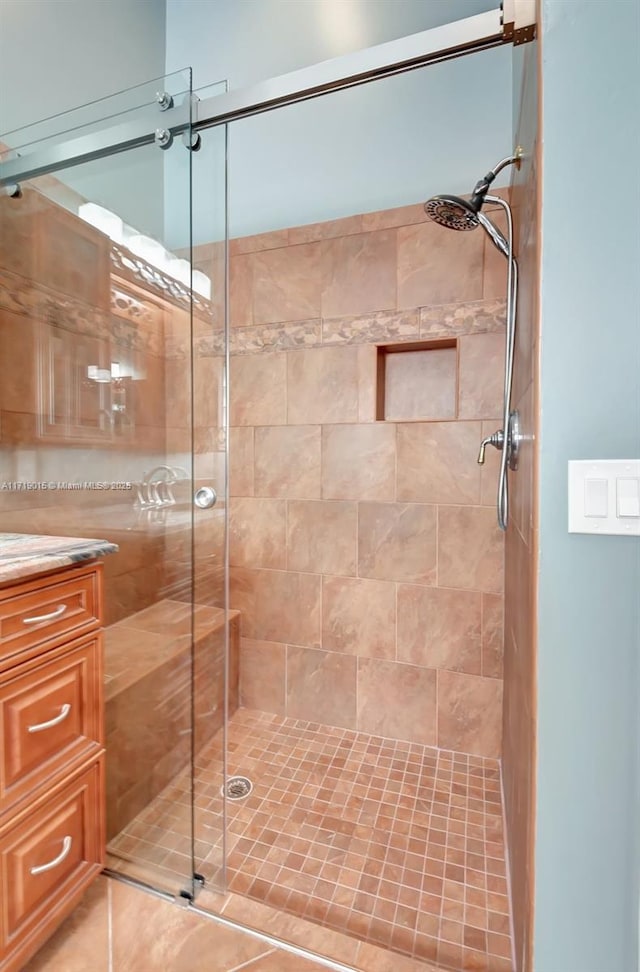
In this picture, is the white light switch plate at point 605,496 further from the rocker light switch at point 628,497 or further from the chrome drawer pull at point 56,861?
the chrome drawer pull at point 56,861

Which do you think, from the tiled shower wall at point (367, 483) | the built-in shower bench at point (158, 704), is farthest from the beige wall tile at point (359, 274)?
the built-in shower bench at point (158, 704)

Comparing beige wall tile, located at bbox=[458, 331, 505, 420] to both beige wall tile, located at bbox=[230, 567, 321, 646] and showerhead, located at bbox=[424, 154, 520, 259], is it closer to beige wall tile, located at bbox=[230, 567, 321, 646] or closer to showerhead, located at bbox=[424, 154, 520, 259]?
showerhead, located at bbox=[424, 154, 520, 259]

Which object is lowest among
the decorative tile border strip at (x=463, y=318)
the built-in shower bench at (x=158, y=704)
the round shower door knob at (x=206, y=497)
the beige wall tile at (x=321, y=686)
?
the beige wall tile at (x=321, y=686)

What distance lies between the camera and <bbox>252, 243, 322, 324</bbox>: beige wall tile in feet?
7.02

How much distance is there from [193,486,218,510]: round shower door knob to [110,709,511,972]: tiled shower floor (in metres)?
0.71

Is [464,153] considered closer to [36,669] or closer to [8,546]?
[8,546]

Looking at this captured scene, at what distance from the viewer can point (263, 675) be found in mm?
2277

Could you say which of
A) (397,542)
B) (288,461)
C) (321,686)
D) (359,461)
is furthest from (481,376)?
(321,686)

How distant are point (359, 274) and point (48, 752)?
2053 millimetres

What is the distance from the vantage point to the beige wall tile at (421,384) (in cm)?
205

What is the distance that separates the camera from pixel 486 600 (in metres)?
1.90

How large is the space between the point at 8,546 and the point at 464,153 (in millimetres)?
2287

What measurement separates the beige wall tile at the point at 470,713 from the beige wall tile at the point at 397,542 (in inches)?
17.7

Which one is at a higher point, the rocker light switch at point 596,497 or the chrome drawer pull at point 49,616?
the rocker light switch at point 596,497
